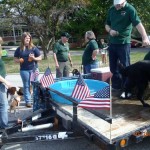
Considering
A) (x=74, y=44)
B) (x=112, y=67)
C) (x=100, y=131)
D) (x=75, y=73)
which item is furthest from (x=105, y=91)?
(x=74, y=44)

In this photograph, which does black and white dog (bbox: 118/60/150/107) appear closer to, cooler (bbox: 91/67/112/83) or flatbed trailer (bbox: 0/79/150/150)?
flatbed trailer (bbox: 0/79/150/150)

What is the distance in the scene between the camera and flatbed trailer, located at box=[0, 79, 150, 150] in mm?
3416

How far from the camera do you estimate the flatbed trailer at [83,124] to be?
342cm

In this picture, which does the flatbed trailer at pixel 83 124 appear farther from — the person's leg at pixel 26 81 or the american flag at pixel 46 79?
the person's leg at pixel 26 81

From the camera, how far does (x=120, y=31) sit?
5.38 meters

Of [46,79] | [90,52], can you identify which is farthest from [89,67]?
[46,79]

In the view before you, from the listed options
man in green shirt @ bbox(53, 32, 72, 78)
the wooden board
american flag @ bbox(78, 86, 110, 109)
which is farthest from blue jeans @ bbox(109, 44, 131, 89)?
man in green shirt @ bbox(53, 32, 72, 78)

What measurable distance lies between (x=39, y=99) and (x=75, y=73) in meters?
1.50

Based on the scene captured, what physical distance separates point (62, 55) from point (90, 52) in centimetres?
103

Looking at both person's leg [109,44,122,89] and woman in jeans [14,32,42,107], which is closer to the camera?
person's leg [109,44,122,89]

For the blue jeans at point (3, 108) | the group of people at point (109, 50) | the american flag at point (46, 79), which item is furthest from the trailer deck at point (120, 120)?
the blue jeans at point (3, 108)

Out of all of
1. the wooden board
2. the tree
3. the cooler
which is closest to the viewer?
the wooden board

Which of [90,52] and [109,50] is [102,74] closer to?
[109,50]

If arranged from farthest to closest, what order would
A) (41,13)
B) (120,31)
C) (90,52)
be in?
(41,13), (90,52), (120,31)
